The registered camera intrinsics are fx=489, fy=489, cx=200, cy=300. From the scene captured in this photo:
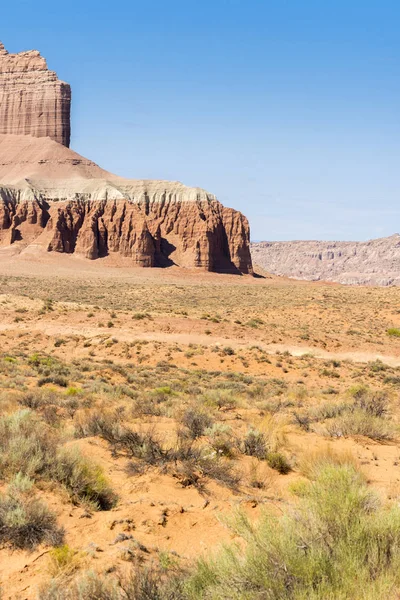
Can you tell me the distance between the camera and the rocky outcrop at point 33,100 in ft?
420

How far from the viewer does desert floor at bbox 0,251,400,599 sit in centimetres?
521

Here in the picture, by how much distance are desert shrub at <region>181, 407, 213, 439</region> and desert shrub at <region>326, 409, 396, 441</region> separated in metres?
2.51

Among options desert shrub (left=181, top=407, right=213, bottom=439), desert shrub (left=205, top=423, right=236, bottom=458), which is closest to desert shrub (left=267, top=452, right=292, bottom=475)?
desert shrub (left=205, top=423, right=236, bottom=458)

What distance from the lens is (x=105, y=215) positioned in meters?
101

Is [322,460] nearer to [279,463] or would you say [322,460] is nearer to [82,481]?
[279,463]

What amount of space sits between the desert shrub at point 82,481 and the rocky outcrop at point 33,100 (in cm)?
13300

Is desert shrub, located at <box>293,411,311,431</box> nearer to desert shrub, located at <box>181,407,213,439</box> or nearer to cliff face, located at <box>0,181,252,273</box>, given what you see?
desert shrub, located at <box>181,407,213,439</box>

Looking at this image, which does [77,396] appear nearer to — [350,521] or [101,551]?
[101,551]

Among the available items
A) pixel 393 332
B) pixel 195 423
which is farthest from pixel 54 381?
pixel 393 332

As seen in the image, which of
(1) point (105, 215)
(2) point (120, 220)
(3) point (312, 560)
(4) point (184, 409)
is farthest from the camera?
(1) point (105, 215)

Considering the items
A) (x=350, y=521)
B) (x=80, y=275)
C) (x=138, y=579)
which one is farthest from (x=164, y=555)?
(x=80, y=275)

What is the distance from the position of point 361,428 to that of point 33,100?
140 m

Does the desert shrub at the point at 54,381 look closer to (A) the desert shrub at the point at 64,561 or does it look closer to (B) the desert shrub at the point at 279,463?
(B) the desert shrub at the point at 279,463

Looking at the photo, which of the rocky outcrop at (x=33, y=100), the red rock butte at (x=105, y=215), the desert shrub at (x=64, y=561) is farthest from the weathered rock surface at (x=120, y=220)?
the desert shrub at (x=64, y=561)
